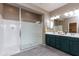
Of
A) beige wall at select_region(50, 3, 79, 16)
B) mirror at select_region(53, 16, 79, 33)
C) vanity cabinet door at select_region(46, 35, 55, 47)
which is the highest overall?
beige wall at select_region(50, 3, 79, 16)

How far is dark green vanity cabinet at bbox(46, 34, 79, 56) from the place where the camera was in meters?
2.74

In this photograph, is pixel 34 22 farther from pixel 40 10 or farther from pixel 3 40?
pixel 3 40

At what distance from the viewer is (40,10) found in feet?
14.6

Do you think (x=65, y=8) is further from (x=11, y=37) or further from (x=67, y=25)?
(x=11, y=37)

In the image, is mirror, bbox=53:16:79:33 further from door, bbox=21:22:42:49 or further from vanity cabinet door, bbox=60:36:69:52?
door, bbox=21:22:42:49

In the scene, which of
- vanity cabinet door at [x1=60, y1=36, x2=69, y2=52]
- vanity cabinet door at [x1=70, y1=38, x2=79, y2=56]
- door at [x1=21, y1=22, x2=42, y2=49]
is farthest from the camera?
door at [x1=21, y1=22, x2=42, y2=49]

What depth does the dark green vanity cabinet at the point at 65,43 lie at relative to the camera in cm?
274

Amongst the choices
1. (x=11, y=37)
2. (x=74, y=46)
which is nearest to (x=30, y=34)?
(x=11, y=37)

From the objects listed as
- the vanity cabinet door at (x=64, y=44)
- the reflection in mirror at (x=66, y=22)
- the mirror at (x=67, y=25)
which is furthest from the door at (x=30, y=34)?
the vanity cabinet door at (x=64, y=44)

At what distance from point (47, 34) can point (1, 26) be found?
2675 mm

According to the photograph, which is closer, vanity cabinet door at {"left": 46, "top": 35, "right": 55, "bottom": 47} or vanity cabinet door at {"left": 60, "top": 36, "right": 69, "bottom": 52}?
vanity cabinet door at {"left": 60, "top": 36, "right": 69, "bottom": 52}

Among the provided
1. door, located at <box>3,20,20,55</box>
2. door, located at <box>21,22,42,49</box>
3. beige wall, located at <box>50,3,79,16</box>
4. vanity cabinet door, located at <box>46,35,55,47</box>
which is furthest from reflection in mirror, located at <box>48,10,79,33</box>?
door, located at <box>3,20,20,55</box>

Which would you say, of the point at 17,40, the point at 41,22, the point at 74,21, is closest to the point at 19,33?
the point at 17,40

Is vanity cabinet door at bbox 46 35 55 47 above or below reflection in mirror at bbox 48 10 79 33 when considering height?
below
